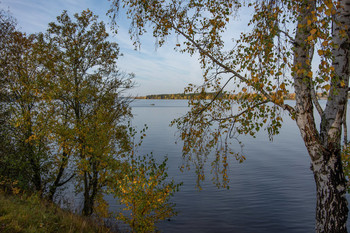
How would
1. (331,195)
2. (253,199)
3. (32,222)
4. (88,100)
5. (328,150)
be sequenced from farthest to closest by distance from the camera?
(253,199) → (88,100) → (32,222) → (328,150) → (331,195)

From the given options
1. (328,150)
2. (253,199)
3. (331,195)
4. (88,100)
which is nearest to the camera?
(331,195)

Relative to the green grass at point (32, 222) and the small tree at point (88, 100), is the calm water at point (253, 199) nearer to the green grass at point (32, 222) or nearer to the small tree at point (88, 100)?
the small tree at point (88, 100)

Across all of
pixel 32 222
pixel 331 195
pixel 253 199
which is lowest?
pixel 253 199

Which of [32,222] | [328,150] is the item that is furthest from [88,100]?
[328,150]

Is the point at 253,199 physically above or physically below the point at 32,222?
below

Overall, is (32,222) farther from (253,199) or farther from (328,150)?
(253,199)

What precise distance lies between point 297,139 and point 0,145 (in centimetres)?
5680

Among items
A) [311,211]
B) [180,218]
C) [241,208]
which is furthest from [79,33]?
[311,211]

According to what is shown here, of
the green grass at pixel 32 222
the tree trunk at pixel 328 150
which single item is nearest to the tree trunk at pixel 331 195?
the tree trunk at pixel 328 150

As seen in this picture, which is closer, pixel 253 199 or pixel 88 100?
pixel 88 100

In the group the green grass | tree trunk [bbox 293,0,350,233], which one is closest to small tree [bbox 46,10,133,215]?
the green grass

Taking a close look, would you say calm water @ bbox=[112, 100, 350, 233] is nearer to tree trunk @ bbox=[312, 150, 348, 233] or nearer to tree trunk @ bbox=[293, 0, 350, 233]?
tree trunk @ bbox=[293, 0, 350, 233]

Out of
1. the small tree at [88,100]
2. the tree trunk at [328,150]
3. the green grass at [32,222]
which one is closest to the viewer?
the tree trunk at [328,150]

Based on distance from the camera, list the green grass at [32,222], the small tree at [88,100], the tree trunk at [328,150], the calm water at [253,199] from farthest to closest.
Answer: the calm water at [253,199] < the small tree at [88,100] < the green grass at [32,222] < the tree trunk at [328,150]
